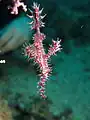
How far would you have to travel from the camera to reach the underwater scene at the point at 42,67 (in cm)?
465

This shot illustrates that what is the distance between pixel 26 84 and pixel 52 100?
1.72 feet

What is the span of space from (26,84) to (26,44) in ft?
2.45

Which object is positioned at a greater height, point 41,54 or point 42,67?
point 41,54

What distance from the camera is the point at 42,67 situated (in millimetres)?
4844

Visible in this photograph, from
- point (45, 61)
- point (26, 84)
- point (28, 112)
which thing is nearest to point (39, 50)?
point (45, 61)

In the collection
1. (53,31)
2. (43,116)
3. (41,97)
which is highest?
(53,31)

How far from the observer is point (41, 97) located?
4738 millimetres

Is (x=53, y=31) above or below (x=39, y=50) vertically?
above

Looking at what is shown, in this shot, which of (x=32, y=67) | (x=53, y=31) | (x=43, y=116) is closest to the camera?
(x=43, y=116)

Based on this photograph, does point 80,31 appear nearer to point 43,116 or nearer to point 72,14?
point 72,14

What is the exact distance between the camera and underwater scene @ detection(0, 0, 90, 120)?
465 centimetres

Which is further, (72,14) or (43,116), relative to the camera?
(72,14)

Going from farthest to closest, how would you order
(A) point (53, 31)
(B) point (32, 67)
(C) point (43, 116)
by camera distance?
(A) point (53, 31), (B) point (32, 67), (C) point (43, 116)

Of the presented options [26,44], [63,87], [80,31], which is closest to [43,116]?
[63,87]
